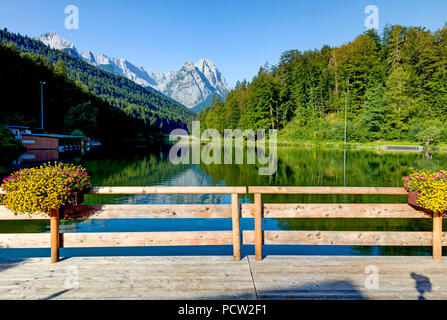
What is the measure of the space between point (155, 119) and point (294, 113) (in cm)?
10982

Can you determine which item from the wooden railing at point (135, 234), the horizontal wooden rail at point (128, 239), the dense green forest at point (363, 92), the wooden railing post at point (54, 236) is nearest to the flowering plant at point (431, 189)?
the wooden railing at point (135, 234)

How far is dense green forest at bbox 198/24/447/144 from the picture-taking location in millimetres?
58594

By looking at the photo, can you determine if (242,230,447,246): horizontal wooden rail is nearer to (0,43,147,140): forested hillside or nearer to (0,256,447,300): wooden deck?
(0,256,447,300): wooden deck

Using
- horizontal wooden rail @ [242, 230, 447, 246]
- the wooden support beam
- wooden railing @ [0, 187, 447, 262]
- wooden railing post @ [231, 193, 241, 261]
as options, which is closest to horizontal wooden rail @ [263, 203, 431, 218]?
wooden railing @ [0, 187, 447, 262]

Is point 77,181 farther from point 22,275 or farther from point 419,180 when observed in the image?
point 419,180

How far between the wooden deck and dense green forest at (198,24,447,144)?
57.4 meters

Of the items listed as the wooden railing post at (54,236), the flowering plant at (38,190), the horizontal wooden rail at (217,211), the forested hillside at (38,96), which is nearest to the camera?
the flowering plant at (38,190)

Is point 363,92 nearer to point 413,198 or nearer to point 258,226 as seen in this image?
point 413,198

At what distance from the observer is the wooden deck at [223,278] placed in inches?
144

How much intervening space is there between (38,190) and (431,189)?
6021 mm

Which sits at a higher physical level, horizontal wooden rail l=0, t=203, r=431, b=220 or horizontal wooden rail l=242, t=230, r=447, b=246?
horizontal wooden rail l=0, t=203, r=431, b=220

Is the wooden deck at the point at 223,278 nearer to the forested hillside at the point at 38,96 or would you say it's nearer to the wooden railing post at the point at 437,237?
the wooden railing post at the point at 437,237

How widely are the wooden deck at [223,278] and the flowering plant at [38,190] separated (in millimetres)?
967

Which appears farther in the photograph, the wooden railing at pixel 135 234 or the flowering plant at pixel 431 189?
the wooden railing at pixel 135 234
